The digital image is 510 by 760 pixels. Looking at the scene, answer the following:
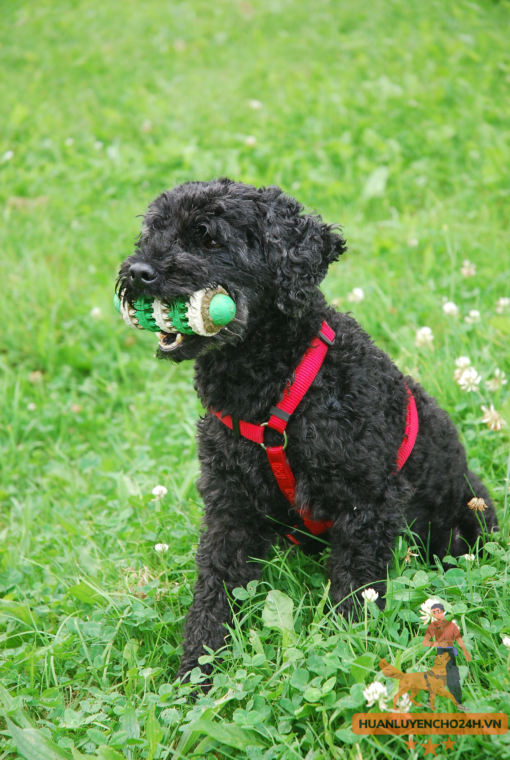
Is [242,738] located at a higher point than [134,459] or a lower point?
higher

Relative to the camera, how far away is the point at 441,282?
4.55m

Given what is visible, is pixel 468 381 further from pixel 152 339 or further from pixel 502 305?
pixel 152 339

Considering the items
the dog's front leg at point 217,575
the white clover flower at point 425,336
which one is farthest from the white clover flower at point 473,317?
the dog's front leg at point 217,575

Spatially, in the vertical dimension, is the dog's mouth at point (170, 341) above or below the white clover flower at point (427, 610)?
above

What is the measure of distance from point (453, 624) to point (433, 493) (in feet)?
2.49

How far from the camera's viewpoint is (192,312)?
2121 mm

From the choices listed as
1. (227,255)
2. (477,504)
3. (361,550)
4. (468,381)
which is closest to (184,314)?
(227,255)

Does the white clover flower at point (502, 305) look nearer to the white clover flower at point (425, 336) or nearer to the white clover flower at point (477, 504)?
the white clover flower at point (425, 336)

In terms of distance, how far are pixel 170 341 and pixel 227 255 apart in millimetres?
388

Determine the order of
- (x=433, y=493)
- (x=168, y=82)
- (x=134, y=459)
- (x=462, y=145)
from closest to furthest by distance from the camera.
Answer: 1. (x=433, y=493)
2. (x=134, y=459)
3. (x=462, y=145)
4. (x=168, y=82)

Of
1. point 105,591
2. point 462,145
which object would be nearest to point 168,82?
point 462,145

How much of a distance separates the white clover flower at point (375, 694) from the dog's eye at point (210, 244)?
1575mm

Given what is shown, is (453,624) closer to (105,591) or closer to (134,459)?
(105,591)

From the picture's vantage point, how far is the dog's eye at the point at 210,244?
2.29m
